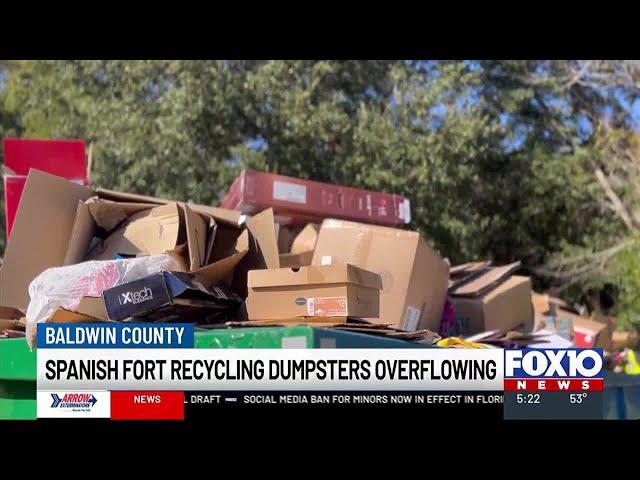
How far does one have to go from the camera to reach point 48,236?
143 inches

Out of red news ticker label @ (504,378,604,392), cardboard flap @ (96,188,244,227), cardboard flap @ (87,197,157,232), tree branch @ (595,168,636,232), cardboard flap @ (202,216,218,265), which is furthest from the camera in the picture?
tree branch @ (595,168,636,232)

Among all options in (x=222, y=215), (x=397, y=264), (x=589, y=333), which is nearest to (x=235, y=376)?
(x=397, y=264)

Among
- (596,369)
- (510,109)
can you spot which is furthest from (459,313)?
(510,109)

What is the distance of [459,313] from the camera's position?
14.6ft

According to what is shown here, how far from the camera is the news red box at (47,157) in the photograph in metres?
4.62

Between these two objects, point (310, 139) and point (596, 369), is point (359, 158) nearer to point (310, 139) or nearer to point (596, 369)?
point (310, 139)

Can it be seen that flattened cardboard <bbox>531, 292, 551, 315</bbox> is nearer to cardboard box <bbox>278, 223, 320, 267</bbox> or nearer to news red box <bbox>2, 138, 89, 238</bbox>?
cardboard box <bbox>278, 223, 320, 267</bbox>

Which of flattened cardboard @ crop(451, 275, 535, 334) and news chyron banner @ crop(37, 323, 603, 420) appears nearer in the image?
news chyron banner @ crop(37, 323, 603, 420)

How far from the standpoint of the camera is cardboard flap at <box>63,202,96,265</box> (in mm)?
3643

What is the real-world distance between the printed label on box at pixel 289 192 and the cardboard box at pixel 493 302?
1.06m

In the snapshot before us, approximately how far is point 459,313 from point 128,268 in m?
1.98

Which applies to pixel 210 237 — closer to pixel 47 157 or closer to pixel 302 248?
pixel 302 248

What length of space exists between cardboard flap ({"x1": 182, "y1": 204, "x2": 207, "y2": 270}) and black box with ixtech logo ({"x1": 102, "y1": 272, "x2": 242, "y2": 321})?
281 mm

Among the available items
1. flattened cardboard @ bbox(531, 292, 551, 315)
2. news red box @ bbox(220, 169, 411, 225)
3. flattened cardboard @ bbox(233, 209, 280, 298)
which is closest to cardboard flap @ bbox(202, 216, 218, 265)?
flattened cardboard @ bbox(233, 209, 280, 298)
